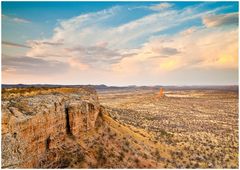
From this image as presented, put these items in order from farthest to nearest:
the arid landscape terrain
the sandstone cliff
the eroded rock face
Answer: the arid landscape terrain, the sandstone cliff, the eroded rock face

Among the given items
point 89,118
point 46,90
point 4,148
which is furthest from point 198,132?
point 4,148

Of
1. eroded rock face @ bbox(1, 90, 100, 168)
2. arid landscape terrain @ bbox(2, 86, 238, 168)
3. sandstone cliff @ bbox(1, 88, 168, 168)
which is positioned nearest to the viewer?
eroded rock face @ bbox(1, 90, 100, 168)

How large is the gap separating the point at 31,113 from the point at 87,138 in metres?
4.11

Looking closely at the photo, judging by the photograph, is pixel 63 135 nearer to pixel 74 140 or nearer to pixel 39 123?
pixel 74 140

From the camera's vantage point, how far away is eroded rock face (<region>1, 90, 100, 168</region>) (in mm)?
11078

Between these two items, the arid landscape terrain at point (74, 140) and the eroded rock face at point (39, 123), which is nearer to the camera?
the eroded rock face at point (39, 123)

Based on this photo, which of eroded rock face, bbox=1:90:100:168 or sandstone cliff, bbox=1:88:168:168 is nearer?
eroded rock face, bbox=1:90:100:168

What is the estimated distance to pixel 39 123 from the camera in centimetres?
1280

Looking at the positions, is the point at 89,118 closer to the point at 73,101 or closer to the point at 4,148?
the point at 73,101

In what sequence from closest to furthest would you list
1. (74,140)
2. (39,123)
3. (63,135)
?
1. (39,123)
2. (63,135)
3. (74,140)

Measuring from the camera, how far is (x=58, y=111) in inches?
568

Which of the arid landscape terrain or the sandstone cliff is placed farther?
the arid landscape terrain

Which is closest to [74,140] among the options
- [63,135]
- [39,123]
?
[63,135]

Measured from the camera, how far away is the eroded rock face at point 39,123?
1108 cm
